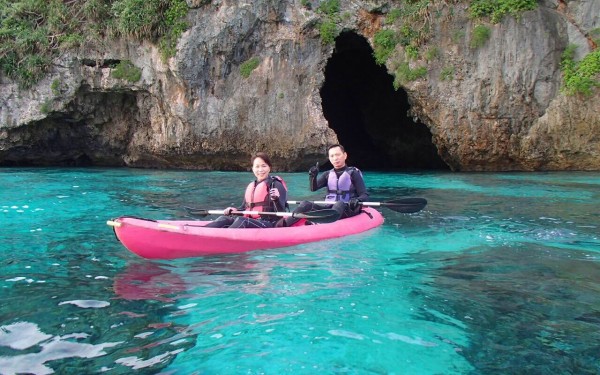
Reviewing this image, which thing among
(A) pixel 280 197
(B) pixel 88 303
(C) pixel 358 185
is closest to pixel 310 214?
(A) pixel 280 197

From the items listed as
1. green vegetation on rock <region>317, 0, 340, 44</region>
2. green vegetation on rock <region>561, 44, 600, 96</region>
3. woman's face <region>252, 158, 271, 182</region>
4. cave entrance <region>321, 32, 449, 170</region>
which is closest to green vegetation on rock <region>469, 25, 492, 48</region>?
green vegetation on rock <region>561, 44, 600, 96</region>

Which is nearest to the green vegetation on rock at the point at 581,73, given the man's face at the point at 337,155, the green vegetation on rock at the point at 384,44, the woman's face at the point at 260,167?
the green vegetation on rock at the point at 384,44

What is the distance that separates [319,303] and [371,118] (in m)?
18.3

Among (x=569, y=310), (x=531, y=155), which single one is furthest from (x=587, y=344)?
(x=531, y=155)

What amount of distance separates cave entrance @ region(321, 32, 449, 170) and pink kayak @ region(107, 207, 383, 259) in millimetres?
14371

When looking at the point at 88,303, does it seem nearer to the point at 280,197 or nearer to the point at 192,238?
the point at 192,238

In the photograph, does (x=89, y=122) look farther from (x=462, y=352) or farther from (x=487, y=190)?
(x=462, y=352)

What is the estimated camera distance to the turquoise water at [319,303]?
287 centimetres

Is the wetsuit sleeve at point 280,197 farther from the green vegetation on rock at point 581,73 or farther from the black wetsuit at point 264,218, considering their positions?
the green vegetation on rock at point 581,73

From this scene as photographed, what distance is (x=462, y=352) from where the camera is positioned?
298 cm

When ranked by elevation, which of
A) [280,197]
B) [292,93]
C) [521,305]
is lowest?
[521,305]

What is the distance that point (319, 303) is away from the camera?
3.74 m

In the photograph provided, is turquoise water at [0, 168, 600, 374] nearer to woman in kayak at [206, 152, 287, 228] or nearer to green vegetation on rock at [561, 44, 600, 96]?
woman in kayak at [206, 152, 287, 228]

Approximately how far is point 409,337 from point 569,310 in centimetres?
129
